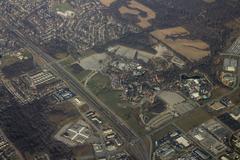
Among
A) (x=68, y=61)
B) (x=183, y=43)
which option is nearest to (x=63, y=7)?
(x=68, y=61)

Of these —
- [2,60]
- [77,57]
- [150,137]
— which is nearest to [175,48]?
[77,57]

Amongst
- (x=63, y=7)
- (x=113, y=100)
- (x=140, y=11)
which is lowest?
(x=113, y=100)

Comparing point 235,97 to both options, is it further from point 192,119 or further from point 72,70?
point 72,70

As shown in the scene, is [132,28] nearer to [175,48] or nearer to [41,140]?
[175,48]

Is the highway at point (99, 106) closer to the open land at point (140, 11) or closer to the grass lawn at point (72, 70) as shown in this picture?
the grass lawn at point (72, 70)

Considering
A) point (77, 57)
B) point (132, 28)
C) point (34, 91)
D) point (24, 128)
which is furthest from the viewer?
point (132, 28)
